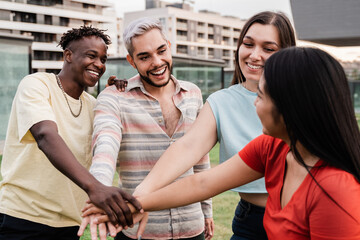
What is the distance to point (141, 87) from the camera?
Answer: 2.58 meters

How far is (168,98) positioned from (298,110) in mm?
1335

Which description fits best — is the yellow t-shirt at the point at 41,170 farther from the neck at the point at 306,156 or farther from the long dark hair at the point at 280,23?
the neck at the point at 306,156

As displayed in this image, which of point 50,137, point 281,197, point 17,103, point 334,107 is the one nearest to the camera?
point 334,107

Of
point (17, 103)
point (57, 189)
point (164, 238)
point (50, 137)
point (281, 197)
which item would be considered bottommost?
point (164, 238)

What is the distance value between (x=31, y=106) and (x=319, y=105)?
1505 millimetres

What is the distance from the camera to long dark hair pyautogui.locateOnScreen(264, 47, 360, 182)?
140 cm

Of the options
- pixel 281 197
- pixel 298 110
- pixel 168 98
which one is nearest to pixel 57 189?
pixel 168 98

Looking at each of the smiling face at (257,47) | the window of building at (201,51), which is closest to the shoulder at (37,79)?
the smiling face at (257,47)

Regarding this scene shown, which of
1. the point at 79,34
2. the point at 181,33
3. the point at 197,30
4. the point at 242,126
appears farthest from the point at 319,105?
the point at 197,30

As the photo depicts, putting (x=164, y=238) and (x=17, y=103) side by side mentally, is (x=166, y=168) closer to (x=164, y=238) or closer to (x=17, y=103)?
(x=164, y=238)

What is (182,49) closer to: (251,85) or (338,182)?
(251,85)

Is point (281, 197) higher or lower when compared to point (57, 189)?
higher

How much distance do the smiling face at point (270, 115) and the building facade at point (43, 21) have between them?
55.6 m

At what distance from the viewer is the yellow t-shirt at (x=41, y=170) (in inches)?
93.8
